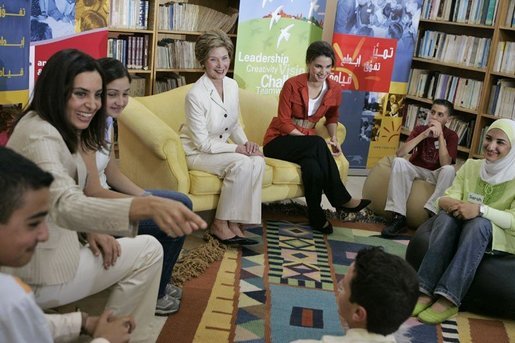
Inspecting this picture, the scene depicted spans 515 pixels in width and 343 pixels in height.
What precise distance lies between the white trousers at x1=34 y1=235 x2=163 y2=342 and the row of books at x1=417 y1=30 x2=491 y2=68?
420cm

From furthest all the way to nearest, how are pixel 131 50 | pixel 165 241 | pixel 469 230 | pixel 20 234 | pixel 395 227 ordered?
pixel 131 50
pixel 395 227
pixel 469 230
pixel 165 241
pixel 20 234

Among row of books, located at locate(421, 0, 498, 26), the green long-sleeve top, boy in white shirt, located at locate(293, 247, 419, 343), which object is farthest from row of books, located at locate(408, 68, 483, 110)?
boy in white shirt, located at locate(293, 247, 419, 343)

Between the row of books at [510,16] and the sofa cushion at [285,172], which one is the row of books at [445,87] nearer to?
the row of books at [510,16]

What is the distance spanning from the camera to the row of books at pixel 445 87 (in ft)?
19.3

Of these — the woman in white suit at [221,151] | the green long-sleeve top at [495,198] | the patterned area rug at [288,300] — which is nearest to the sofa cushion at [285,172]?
the woman in white suit at [221,151]

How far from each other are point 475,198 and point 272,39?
2.61 meters

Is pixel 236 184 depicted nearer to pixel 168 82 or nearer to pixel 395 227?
pixel 395 227

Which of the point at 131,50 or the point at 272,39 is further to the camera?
the point at 272,39

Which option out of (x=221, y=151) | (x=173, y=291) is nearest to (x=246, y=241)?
(x=221, y=151)

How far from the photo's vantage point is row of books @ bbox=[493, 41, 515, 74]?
5.53 m

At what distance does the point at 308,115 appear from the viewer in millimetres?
4652

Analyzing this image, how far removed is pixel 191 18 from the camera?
5.75 meters

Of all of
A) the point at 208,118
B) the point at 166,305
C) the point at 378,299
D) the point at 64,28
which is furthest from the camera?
the point at 64,28

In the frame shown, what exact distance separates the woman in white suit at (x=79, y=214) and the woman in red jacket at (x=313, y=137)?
2.06 meters
